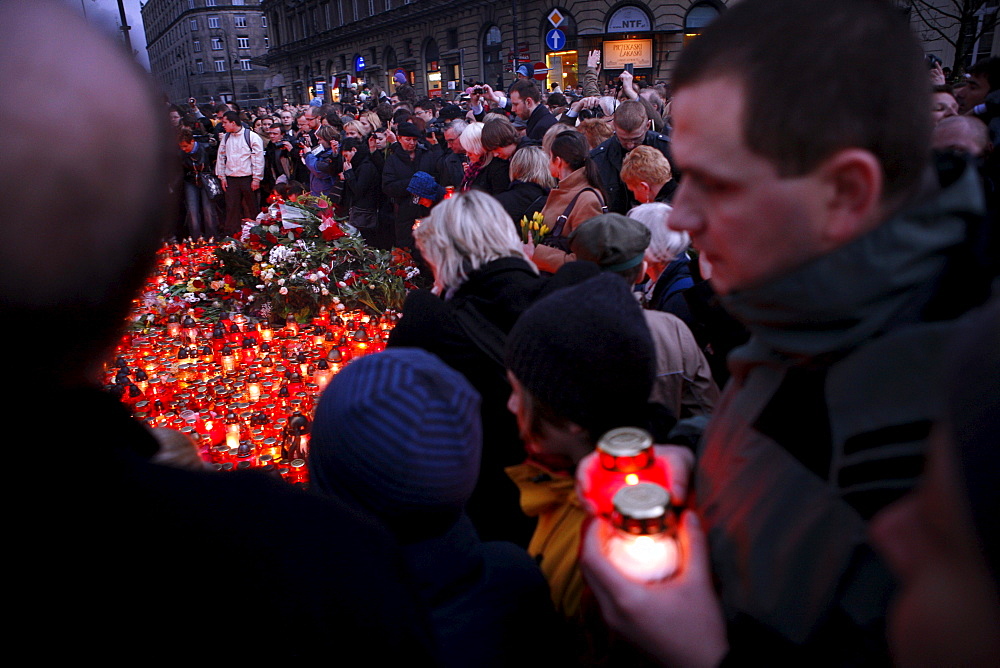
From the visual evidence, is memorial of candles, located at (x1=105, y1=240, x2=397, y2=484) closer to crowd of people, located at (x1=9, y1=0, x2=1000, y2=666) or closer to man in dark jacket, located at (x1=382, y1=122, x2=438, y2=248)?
crowd of people, located at (x1=9, y1=0, x2=1000, y2=666)

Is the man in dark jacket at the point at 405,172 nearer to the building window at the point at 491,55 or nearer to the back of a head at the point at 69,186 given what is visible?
the back of a head at the point at 69,186

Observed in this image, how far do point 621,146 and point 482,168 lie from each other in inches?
50.3

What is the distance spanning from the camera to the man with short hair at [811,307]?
2.16 feet

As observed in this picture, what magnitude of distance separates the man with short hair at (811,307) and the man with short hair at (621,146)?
458 centimetres

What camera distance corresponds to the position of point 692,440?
1232 mm

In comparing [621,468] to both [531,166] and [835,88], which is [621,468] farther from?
[531,166]

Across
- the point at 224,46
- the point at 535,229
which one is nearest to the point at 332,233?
the point at 535,229

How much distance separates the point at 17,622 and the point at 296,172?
12.1 m

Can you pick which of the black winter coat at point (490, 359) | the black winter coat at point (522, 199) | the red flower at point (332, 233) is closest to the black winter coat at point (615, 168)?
the black winter coat at point (522, 199)

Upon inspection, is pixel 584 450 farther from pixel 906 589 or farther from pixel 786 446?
pixel 906 589

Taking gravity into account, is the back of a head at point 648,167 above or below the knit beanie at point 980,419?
above

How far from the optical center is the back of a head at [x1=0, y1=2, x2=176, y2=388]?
1.48 ft

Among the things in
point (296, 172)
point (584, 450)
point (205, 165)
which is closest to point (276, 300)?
point (584, 450)

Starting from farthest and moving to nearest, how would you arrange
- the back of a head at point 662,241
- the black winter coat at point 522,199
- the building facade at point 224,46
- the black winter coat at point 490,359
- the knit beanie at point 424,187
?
1. the building facade at point 224,46
2. the knit beanie at point 424,187
3. the black winter coat at point 522,199
4. the back of a head at point 662,241
5. the black winter coat at point 490,359
